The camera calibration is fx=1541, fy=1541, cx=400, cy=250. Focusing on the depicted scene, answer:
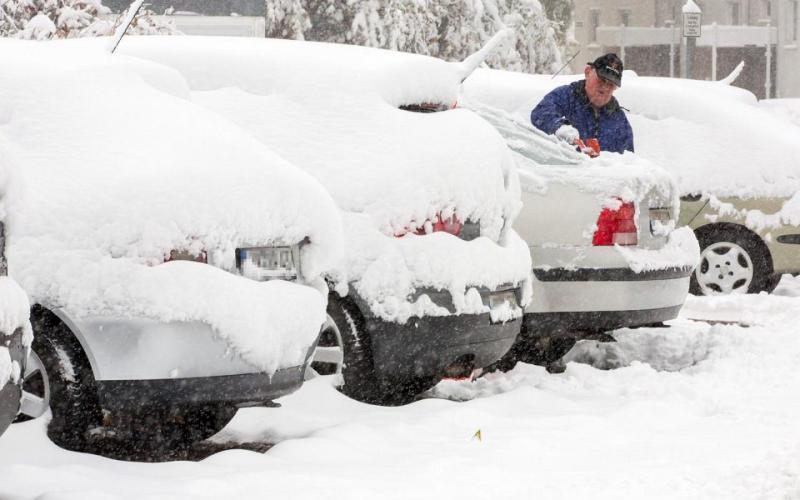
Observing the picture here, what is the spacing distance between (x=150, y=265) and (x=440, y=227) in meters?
1.80

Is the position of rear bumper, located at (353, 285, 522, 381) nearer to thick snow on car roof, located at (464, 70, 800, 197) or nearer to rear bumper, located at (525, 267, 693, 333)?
rear bumper, located at (525, 267, 693, 333)

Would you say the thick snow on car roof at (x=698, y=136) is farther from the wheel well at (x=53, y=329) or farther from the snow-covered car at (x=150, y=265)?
the wheel well at (x=53, y=329)

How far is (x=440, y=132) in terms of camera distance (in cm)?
707

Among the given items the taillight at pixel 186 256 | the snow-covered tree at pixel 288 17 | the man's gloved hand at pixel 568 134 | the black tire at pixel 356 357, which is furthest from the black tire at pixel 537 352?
the snow-covered tree at pixel 288 17

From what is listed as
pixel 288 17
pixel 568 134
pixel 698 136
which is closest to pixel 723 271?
pixel 698 136

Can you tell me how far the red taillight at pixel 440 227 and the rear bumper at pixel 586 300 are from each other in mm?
1328

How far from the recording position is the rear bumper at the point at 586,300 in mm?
8117

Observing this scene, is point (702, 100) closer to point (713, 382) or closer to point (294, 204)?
point (713, 382)

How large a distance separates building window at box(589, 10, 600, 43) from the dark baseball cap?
166 feet

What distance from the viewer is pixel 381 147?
689 centimetres

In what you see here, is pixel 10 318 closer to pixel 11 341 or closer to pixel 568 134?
pixel 11 341

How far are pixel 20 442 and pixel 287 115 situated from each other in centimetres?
220

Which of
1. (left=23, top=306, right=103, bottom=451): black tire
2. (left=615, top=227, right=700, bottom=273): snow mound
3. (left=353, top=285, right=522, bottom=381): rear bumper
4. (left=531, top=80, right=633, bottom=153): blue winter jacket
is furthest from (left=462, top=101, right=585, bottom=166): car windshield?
(left=23, top=306, right=103, bottom=451): black tire

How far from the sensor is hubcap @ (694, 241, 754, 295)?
12.3 metres
